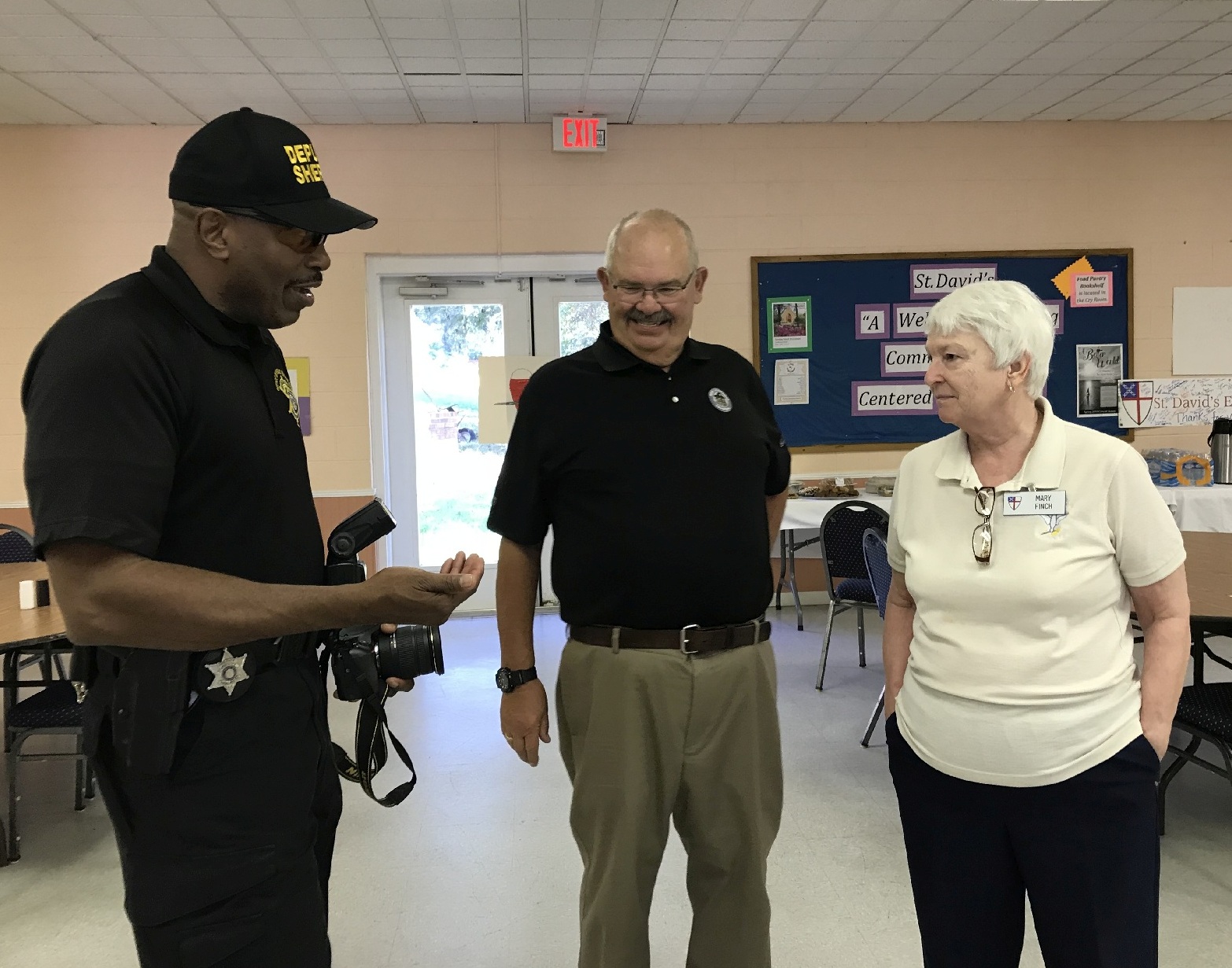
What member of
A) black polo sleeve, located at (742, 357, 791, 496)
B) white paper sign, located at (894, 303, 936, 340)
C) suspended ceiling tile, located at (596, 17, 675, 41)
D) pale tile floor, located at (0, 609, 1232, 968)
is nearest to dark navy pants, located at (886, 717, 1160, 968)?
black polo sleeve, located at (742, 357, 791, 496)

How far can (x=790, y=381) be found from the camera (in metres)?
6.09

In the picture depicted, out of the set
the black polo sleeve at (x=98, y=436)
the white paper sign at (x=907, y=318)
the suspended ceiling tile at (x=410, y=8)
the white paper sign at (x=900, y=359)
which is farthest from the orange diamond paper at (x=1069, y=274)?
the black polo sleeve at (x=98, y=436)

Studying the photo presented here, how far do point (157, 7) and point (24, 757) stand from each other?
11.1ft

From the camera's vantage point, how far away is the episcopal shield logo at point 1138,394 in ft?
20.3

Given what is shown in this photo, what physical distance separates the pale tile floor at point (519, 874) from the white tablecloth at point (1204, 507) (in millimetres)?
2423

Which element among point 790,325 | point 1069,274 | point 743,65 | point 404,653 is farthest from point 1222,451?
point 404,653

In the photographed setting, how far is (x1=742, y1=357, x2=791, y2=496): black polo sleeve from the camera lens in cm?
188

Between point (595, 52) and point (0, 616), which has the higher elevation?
point (595, 52)

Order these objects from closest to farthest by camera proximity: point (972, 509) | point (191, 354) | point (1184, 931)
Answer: point (191, 354) → point (972, 509) → point (1184, 931)

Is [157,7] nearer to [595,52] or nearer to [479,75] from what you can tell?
[479,75]

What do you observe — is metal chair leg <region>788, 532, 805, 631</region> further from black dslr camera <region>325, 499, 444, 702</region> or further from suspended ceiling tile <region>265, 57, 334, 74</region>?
black dslr camera <region>325, 499, 444, 702</region>

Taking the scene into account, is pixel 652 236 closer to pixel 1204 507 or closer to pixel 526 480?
pixel 526 480

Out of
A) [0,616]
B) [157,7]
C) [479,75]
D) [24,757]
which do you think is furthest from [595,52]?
[24,757]

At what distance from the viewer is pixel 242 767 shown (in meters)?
1.15
